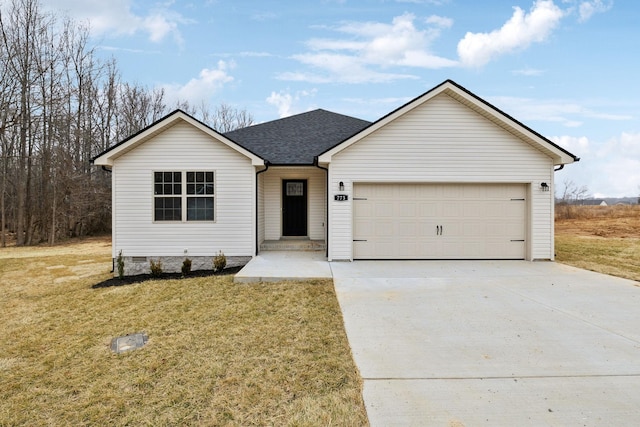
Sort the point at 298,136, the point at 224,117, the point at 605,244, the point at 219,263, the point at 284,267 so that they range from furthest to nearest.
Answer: the point at 224,117 < the point at 605,244 < the point at 298,136 < the point at 219,263 < the point at 284,267

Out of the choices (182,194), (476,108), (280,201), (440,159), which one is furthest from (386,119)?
(182,194)

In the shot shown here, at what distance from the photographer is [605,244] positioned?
13.6 meters

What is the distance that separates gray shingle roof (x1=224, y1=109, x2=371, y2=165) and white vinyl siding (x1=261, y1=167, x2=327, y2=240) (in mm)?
782

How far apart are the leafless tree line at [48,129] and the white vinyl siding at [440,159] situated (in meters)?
16.9

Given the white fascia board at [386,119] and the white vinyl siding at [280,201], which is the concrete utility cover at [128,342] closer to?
the white fascia board at [386,119]

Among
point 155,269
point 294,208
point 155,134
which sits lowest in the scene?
point 155,269

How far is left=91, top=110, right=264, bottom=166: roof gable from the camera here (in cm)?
928

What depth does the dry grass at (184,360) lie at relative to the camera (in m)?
2.97

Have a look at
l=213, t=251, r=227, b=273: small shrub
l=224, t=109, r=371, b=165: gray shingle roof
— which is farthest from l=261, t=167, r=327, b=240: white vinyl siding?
l=213, t=251, r=227, b=273: small shrub

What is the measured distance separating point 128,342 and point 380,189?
7.08 m

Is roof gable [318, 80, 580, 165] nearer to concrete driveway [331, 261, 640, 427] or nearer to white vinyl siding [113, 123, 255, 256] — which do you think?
white vinyl siding [113, 123, 255, 256]

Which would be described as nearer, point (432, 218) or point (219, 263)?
point (219, 263)

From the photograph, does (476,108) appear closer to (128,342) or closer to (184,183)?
(184,183)

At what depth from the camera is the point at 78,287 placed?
27.3ft
